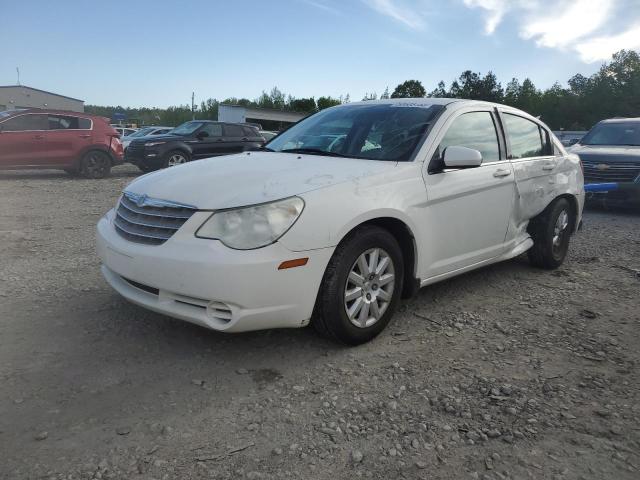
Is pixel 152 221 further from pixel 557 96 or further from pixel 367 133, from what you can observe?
pixel 557 96

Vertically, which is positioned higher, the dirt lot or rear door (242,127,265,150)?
rear door (242,127,265,150)

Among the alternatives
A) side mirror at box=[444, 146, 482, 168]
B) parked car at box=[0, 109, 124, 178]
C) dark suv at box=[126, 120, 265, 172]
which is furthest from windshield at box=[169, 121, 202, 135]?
side mirror at box=[444, 146, 482, 168]

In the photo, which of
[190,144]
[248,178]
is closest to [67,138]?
[190,144]

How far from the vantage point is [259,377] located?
294cm

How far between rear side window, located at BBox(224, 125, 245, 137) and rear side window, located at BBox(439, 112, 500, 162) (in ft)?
38.5

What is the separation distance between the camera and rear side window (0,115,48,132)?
12.2m

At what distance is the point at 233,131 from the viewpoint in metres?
15.4

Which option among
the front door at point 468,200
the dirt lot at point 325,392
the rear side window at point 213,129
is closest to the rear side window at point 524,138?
the front door at point 468,200

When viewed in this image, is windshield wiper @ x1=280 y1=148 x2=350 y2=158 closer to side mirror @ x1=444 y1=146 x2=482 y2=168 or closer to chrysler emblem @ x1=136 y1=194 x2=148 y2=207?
side mirror @ x1=444 y1=146 x2=482 y2=168

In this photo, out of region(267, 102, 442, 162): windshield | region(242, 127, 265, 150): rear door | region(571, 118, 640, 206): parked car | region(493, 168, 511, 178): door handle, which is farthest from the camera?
region(242, 127, 265, 150): rear door

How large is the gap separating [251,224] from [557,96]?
82.5m

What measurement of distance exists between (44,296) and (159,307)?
5.44 ft

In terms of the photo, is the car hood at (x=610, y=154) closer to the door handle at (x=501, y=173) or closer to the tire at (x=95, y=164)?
the door handle at (x=501, y=173)

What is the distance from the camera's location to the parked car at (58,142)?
12.2 meters
